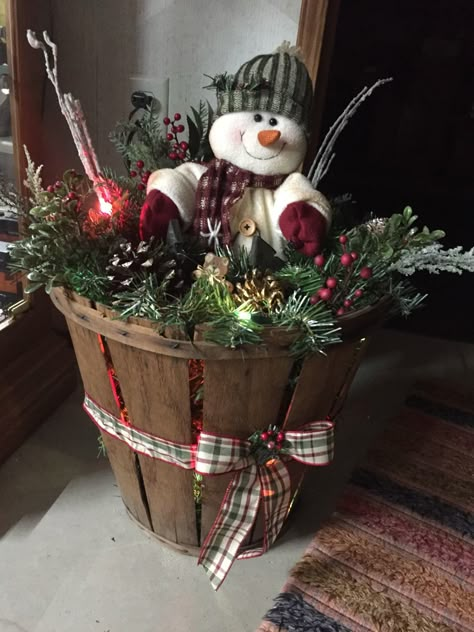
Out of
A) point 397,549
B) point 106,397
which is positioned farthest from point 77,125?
point 397,549

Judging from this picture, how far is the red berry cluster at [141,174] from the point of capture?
83 cm

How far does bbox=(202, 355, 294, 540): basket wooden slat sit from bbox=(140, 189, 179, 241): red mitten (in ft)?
0.70

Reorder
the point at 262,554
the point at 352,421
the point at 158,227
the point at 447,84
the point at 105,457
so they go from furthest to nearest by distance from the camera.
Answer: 1. the point at 447,84
2. the point at 352,421
3. the point at 105,457
4. the point at 262,554
5. the point at 158,227

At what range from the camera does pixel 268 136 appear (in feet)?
2.34

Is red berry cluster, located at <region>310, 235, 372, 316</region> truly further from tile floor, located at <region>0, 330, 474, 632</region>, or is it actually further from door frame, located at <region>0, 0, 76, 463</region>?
door frame, located at <region>0, 0, 76, 463</region>

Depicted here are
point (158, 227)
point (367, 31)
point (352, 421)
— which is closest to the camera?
point (158, 227)

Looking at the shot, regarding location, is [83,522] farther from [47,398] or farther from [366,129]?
[366,129]

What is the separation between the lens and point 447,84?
1.43 meters

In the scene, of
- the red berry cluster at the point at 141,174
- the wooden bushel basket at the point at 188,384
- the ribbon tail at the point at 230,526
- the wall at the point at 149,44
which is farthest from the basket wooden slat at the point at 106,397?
the wall at the point at 149,44

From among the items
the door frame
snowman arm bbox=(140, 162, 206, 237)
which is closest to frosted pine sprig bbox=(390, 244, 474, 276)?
snowman arm bbox=(140, 162, 206, 237)

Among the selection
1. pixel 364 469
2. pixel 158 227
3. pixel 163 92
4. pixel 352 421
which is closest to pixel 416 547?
pixel 364 469

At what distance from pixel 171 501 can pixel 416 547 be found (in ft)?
1.35

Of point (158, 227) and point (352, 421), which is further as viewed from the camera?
point (352, 421)

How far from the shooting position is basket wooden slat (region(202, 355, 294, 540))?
0.64 metres
